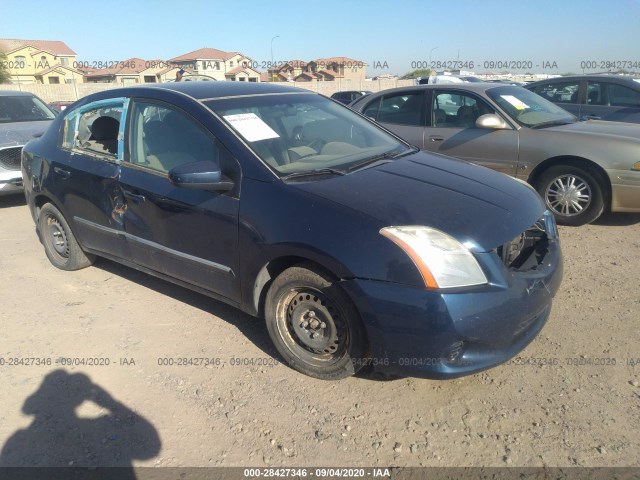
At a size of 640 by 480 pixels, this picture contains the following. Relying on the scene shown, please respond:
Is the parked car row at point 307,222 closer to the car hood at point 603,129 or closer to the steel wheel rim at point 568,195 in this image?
the steel wheel rim at point 568,195

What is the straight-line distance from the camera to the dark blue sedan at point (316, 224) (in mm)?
2457

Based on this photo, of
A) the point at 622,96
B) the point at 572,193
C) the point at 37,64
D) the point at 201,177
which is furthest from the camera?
the point at 37,64

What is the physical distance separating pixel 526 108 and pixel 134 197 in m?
4.59

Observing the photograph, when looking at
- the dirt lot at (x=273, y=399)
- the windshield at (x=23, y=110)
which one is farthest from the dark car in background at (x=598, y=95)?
the windshield at (x=23, y=110)

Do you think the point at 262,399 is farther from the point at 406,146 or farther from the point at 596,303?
the point at 596,303

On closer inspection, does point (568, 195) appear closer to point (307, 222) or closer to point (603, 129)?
point (603, 129)

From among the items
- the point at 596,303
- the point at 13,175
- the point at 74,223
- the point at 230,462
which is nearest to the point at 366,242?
the point at 230,462

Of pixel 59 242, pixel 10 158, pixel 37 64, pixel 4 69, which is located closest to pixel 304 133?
pixel 59 242

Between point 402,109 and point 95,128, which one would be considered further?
point 402,109

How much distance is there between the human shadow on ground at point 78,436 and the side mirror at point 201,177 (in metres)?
1.28

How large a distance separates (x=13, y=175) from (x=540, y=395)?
6904mm

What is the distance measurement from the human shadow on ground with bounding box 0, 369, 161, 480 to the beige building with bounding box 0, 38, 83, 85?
56.3m

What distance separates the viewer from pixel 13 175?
6809mm

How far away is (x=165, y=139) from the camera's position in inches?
137
